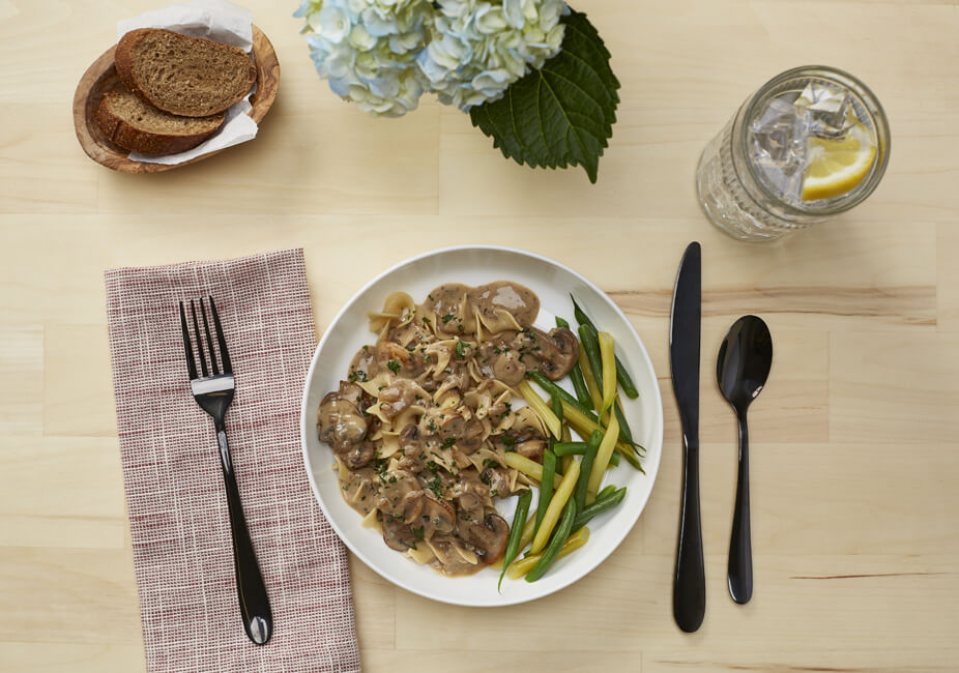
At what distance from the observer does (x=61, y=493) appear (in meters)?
1.81

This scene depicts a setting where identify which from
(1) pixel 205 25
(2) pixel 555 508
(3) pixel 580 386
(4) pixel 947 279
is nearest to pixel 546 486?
(2) pixel 555 508

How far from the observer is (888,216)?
6.09ft

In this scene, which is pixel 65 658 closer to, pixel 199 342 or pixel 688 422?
pixel 199 342

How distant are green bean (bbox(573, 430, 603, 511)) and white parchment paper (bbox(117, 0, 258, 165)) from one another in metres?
1.19

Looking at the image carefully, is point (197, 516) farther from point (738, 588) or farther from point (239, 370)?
point (738, 588)

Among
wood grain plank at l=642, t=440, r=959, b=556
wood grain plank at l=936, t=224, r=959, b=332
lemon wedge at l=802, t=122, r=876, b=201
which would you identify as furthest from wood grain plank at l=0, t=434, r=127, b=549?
wood grain plank at l=936, t=224, r=959, b=332

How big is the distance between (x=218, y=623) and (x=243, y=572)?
165 millimetres

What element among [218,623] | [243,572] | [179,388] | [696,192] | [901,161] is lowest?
[218,623]

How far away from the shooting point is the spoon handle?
1.79 meters

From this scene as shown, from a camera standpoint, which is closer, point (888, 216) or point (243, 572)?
point (243, 572)

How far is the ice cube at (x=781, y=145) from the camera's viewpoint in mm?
1563

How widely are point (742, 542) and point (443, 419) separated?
87cm

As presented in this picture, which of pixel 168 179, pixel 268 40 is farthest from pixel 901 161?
pixel 168 179

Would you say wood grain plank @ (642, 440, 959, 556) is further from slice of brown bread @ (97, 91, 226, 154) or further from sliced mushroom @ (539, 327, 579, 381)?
slice of brown bread @ (97, 91, 226, 154)
